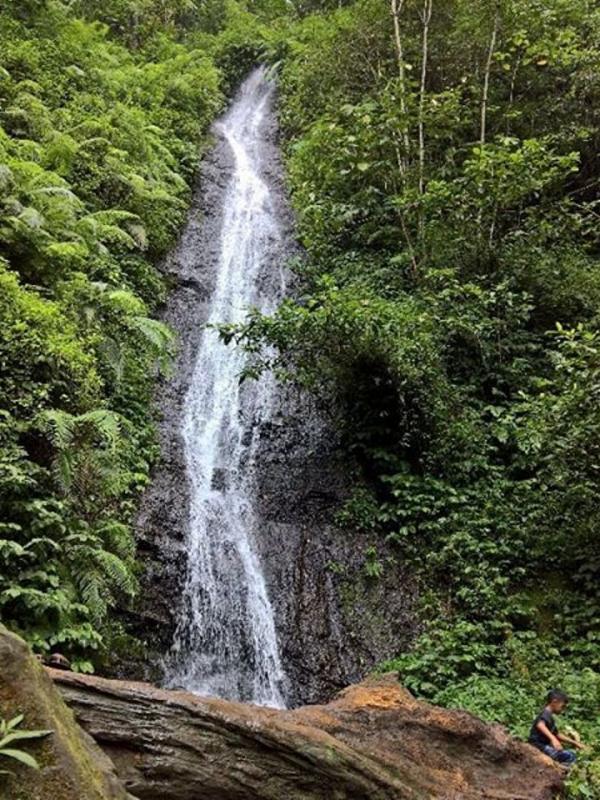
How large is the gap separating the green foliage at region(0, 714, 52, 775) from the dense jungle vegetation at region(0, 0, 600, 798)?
359 cm

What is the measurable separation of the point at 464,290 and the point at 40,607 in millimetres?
8240

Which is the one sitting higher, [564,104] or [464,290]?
[564,104]

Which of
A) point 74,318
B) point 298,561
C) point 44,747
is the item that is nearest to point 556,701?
point 298,561

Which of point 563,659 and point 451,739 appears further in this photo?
point 563,659

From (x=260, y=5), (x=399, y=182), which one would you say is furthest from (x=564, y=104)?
(x=260, y=5)

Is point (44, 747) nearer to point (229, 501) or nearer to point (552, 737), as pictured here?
point (552, 737)

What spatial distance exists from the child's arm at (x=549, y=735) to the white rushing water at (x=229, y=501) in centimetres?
323

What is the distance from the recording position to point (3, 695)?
10.4 ft

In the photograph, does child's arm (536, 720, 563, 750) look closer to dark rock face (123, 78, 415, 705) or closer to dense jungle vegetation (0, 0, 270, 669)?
dark rock face (123, 78, 415, 705)

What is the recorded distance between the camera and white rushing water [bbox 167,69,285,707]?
339 inches

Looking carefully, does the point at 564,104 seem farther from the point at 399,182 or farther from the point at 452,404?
the point at 452,404

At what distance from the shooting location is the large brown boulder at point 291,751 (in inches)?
166

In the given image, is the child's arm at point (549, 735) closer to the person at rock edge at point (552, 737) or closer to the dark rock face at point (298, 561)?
the person at rock edge at point (552, 737)

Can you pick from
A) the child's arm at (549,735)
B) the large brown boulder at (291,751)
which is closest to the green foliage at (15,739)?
the large brown boulder at (291,751)
